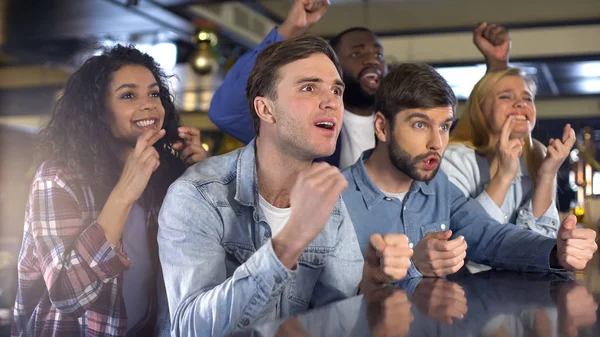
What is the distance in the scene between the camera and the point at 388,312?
1.00m

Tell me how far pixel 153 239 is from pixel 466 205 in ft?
2.81

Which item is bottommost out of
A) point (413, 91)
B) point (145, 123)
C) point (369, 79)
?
point (145, 123)

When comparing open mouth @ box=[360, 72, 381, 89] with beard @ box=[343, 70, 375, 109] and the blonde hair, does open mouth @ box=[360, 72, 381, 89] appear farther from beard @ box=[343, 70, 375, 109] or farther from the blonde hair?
the blonde hair

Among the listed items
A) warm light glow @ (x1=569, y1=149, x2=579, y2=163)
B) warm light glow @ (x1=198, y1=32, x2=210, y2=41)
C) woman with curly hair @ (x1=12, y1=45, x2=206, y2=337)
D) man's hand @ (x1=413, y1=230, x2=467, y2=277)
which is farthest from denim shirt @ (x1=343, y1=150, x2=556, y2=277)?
warm light glow @ (x1=198, y1=32, x2=210, y2=41)

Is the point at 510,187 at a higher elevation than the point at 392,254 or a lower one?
higher

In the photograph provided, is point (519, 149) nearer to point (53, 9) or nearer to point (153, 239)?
point (153, 239)

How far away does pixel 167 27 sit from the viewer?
19.8 ft

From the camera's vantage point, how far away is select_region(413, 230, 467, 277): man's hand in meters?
1.49

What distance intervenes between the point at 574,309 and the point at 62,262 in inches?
38.9

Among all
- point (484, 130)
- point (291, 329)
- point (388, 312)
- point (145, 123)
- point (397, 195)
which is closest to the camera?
point (291, 329)

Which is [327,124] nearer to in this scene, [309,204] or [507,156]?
[309,204]

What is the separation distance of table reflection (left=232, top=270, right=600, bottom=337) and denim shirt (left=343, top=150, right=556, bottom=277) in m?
0.37

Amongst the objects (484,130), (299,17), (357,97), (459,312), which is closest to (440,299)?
(459,312)

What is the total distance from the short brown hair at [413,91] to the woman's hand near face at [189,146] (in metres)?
0.52
